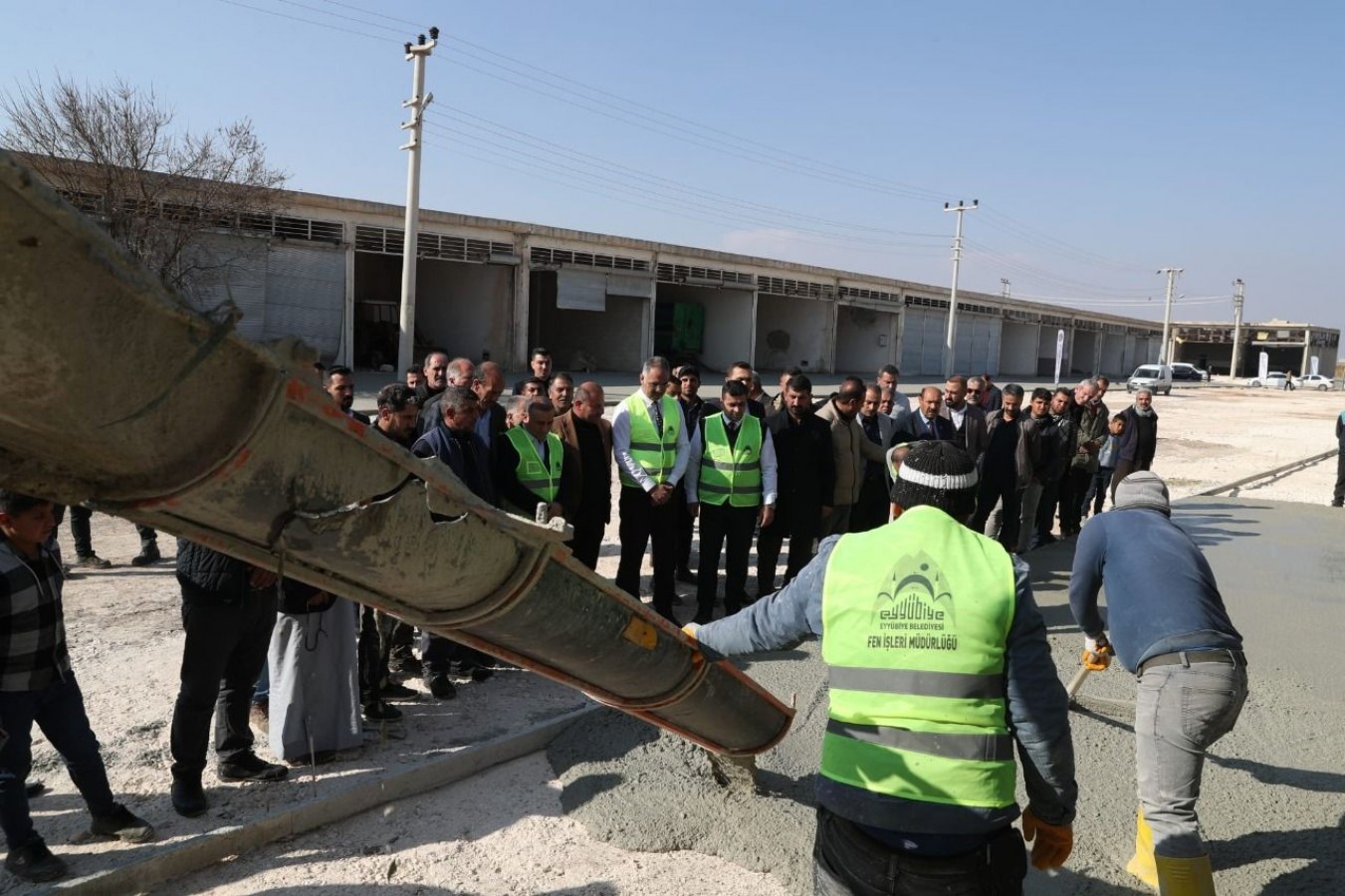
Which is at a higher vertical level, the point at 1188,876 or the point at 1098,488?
the point at 1098,488

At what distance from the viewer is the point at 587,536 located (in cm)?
643

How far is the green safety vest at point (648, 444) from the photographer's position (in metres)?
6.51

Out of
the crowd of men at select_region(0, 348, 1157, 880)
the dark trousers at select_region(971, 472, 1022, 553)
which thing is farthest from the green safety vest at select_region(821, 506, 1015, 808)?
the dark trousers at select_region(971, 472, 1022, 553)

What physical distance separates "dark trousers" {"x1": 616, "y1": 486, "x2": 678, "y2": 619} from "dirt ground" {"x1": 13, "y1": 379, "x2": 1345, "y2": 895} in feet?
4.48

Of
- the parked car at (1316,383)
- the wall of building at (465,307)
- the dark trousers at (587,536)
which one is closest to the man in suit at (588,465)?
the dark trousers at (587,536)

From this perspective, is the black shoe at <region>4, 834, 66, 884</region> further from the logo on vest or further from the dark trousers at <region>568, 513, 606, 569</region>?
the dark trousers at <region>568, 513, 606, 569</region>

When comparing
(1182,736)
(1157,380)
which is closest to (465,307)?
(1182,736)

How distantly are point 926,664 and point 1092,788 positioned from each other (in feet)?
8.68

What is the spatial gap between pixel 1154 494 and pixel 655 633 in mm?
2204

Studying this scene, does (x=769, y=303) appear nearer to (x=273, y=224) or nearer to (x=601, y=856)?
(x=273, y=224)

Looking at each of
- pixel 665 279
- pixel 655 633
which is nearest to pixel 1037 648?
pixel 655 633

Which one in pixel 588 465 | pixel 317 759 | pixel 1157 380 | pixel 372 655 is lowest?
pixel 317 759

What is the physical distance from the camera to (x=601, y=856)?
12.3 ft

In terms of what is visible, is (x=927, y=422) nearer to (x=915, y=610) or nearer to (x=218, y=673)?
(x=218, y=673)
